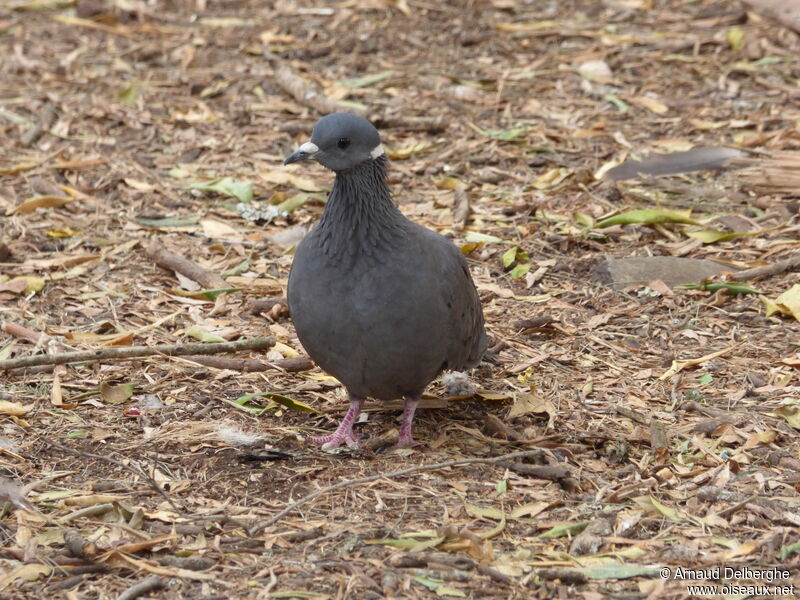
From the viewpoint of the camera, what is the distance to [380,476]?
495 centimetres

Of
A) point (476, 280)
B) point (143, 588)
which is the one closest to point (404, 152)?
point (476, 280)

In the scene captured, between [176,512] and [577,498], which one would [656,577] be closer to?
[577,498]

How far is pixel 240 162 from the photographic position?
8867 mm

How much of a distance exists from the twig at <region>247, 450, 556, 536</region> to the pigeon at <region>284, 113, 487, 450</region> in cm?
54

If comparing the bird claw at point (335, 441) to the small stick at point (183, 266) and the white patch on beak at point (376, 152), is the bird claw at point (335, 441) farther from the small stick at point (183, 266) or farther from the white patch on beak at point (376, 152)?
the small stick at point (183, 266)

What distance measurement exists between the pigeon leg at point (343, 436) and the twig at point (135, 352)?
820mm

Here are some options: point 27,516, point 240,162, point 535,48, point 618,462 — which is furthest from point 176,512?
point 535,48

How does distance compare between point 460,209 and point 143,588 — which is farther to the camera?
point 460,209

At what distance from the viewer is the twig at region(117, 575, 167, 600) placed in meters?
4.14

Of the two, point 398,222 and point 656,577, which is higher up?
point 398,222

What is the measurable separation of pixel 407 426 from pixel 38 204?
12.3 feet

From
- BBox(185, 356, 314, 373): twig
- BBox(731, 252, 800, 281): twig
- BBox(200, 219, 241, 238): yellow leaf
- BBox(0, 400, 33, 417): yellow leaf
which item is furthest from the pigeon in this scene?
BBox(200, 219, 241, 238): yellow leaf

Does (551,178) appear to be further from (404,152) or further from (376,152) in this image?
(376,152)

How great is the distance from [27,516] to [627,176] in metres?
5.37
